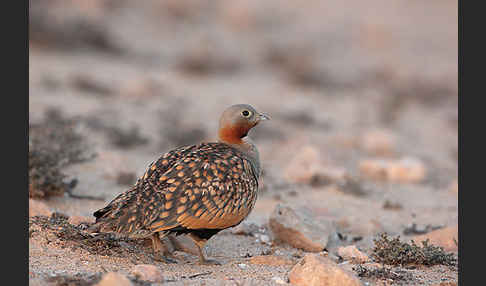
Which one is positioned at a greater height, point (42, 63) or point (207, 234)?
point (42, 63)

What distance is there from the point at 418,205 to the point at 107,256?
4.65 metres

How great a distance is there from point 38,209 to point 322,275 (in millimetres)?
2822

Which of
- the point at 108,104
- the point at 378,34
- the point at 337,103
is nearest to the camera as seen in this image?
the point at 108,104

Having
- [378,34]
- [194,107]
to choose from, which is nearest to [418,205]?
[194,107]

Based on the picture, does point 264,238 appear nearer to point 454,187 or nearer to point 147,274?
point 147,274

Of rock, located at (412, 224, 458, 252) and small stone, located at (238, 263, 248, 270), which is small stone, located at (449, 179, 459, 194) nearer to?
rock, located at (412, 224, 458, 252)

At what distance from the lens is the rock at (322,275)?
13.5ft

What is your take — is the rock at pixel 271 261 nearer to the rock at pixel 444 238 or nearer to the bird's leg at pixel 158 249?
the bird's leg at pixel 158 249

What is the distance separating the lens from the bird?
182 inches

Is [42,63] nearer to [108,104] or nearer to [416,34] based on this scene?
[108,104]

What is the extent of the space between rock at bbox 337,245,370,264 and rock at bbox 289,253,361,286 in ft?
3.59

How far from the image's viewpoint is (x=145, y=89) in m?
11.8

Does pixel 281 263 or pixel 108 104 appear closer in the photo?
pixel 281 263

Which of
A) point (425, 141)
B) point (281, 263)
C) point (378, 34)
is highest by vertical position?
point (378, 34)
